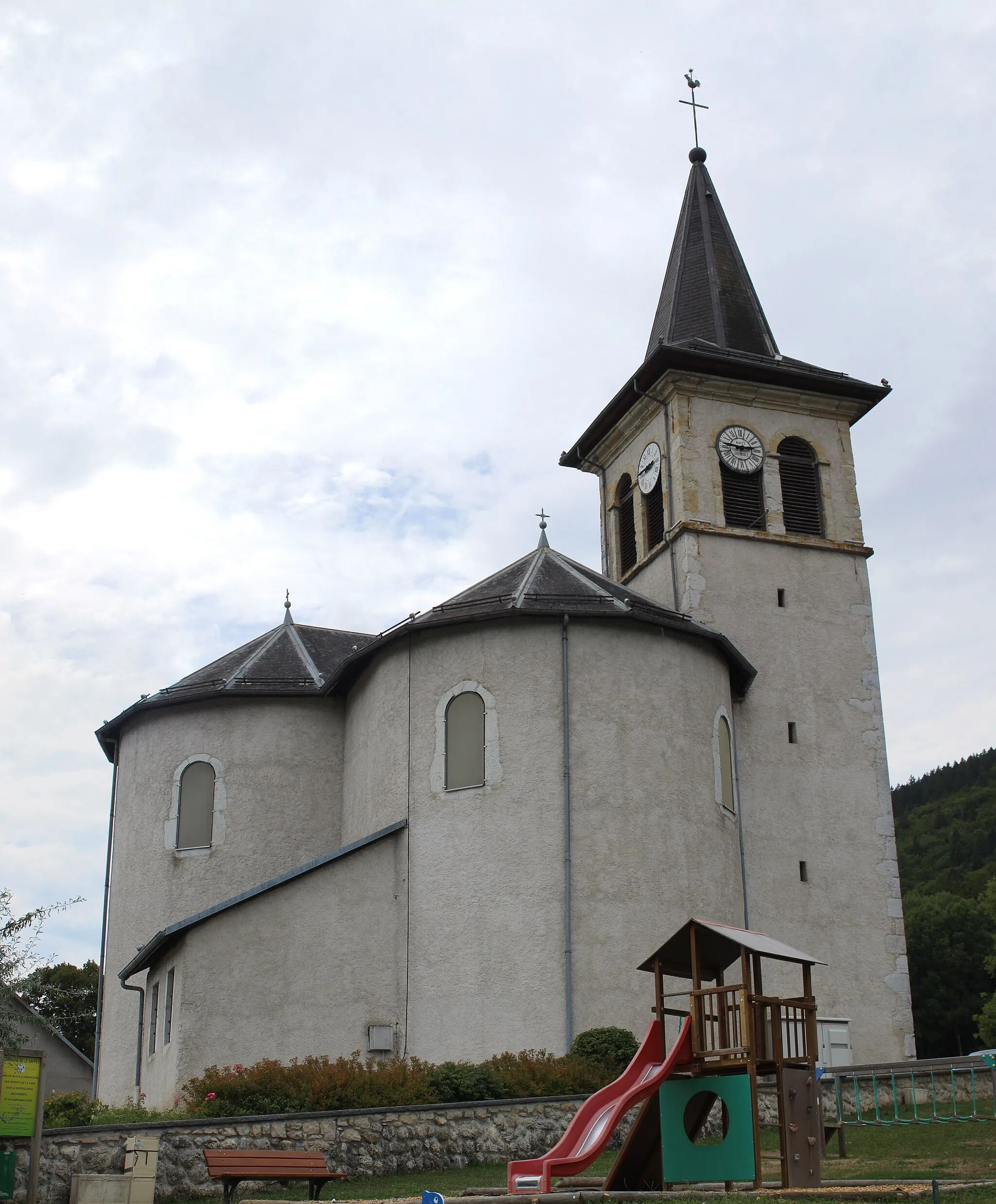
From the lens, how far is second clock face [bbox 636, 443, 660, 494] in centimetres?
3041

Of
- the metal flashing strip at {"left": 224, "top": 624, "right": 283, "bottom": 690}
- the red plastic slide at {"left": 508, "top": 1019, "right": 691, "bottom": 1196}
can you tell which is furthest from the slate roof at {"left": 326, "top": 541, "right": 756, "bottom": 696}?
the red plastic slide at {"left": 508, "top": 1019, "right": 691, "bottom": 1196}

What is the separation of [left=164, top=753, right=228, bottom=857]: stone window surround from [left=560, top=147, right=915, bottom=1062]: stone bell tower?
9718mm

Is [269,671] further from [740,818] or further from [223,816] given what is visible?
[740,818]

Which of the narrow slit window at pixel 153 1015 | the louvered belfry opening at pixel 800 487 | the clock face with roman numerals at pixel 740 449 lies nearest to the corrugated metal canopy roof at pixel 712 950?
the narrow slit window at pixel 153 1015

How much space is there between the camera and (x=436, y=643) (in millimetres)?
24047

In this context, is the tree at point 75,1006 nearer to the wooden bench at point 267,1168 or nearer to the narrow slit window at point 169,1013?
the narrow slit window at point 169,1013

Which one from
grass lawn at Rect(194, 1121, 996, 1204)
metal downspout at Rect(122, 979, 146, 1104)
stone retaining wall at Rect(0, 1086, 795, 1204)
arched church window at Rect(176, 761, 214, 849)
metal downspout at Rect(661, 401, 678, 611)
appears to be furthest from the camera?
metal downspout at Rect(661, 401, 678, 611)

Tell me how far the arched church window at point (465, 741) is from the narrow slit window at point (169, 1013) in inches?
212

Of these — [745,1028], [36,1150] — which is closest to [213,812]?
[36,1150]

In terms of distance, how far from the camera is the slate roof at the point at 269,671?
90.1 ft

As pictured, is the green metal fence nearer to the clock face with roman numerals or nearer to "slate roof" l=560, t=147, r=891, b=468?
the clock face with roman numerals

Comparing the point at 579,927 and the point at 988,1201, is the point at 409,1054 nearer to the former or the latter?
the point at 579,927

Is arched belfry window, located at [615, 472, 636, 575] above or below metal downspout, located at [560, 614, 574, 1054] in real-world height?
above

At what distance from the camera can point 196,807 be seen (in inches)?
1065
